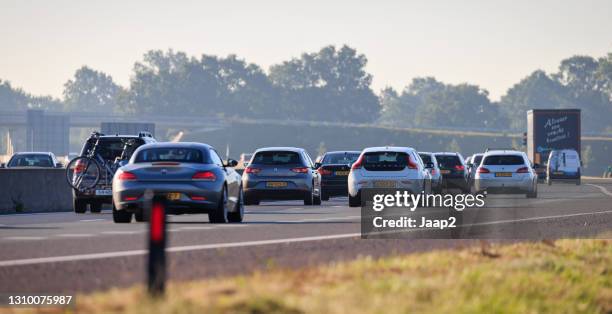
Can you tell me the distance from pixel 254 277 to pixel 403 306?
2058 mm

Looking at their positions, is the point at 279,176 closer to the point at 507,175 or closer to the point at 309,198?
the point at 309,198

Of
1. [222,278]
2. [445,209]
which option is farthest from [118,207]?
[222,278]

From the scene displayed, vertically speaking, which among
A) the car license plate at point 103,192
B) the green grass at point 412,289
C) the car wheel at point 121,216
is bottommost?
the car wheel at point 121,216

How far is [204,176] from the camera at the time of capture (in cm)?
2305

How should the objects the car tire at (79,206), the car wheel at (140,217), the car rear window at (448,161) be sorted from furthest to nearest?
the car rear window at (448,161) < the car tire at (79,206) < the car wheel at (140,217)

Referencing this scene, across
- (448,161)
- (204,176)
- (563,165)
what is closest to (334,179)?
(448,161)

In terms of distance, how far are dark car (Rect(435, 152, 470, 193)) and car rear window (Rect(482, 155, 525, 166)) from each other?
8.90 ft

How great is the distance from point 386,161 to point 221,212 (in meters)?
8.33

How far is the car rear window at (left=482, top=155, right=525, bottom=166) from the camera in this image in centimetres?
3991

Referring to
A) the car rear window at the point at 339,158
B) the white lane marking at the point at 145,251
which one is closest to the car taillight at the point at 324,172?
the car rear window at the point at 339,158

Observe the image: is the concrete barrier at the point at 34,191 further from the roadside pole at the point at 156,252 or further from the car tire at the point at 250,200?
the roadside pole at the point at 156,252

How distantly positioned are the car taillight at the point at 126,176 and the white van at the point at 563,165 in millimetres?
41604

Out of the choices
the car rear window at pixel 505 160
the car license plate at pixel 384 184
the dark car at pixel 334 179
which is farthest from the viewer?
the car rear window at pixel 505 160

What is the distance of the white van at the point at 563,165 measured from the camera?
6256 centimetres
